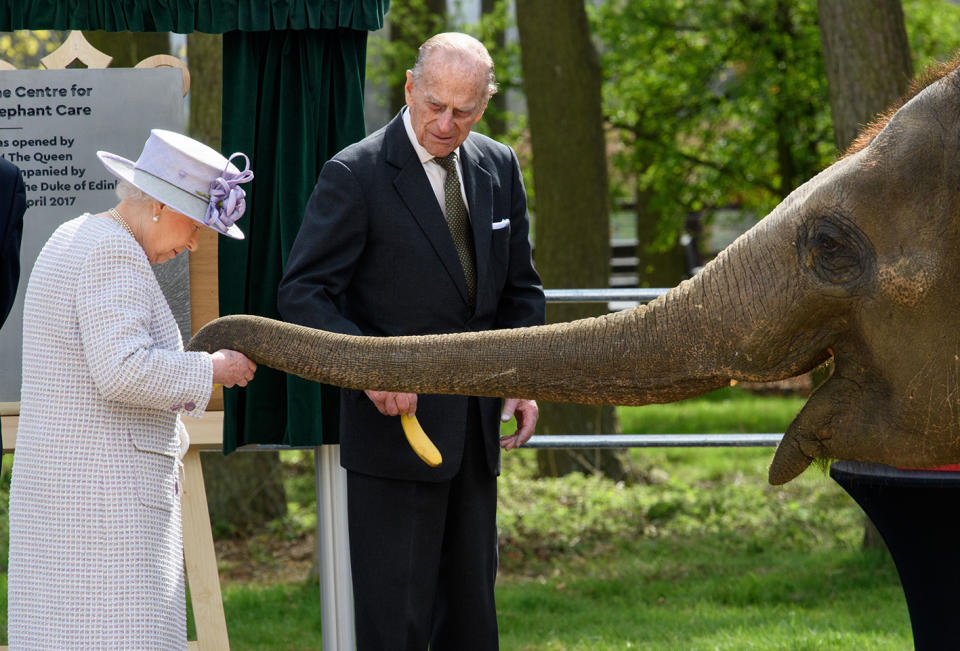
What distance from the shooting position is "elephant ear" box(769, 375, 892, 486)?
313cm

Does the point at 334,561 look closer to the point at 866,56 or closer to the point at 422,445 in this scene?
the point at 422,445

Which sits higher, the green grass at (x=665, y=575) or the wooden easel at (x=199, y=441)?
the wooden easel at (x=199, y=441)

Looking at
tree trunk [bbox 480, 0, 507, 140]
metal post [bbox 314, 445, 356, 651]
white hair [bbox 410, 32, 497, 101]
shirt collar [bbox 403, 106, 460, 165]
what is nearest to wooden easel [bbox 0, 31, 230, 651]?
metal post [bbox 314, 445, 356, 651]

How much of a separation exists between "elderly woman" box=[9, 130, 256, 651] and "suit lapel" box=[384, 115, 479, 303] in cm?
76

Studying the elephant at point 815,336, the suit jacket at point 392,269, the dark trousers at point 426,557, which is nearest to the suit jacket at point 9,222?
the suit jacket at point 392,269

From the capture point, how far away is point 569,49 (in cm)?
1116

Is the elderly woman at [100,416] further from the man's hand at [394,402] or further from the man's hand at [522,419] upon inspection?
the man's hand at [522,419]

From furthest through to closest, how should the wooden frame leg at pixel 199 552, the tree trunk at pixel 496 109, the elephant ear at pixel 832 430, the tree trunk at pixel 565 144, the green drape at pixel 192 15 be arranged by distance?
the tree trunk at pixel 496 109 < the tree trunk at pixel 565 144 < the wooden frame leg at pixel 199 552 < the green drape at pixel 192 15 < the elephant ear at pixel 832 430

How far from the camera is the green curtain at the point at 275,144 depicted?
199 inches

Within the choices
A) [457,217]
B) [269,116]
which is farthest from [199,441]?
[457,217]

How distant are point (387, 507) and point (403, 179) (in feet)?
3.50

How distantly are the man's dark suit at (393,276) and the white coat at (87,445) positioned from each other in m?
0.62

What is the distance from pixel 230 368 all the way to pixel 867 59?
5311mm

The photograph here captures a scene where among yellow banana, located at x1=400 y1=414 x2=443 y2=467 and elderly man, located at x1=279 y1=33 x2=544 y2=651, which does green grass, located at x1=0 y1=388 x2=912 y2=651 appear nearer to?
elderly man, located at x1=279 y1=33 x2=544 y2=651
